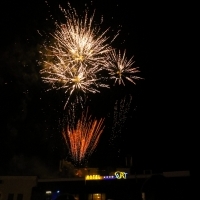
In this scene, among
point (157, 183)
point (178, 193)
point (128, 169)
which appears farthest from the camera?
point (128, 169)

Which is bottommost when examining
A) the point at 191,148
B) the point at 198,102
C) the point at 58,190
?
the point at 191,148

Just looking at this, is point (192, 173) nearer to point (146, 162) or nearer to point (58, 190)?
point (58, 190)

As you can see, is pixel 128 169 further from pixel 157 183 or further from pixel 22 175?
pixel 157 183

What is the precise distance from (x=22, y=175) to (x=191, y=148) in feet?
89.3

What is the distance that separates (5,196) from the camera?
2833 centimetres

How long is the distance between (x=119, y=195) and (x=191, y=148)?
76.1ft

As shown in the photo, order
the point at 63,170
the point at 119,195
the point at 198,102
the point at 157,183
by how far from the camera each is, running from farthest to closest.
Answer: the point at 63,170, the point at 119,195, the point at 198,102, the point at 157,183

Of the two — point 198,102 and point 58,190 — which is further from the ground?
point 58,190

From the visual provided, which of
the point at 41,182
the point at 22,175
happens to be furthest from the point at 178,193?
the point at 22,175

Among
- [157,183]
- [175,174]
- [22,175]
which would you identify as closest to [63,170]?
[22,175]

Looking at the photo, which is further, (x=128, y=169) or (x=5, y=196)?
(x=128, y=169)

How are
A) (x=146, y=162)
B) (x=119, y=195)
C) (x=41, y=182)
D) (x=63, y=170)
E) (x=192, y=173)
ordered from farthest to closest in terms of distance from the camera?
(x=146, y=162), (x=63, y=170), (x=41, y=182), (x=119, y=195), (x=192, y=173)

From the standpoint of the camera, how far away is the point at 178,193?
23.4m

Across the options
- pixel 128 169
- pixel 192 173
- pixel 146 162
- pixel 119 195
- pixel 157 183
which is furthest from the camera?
pixel 146 162
